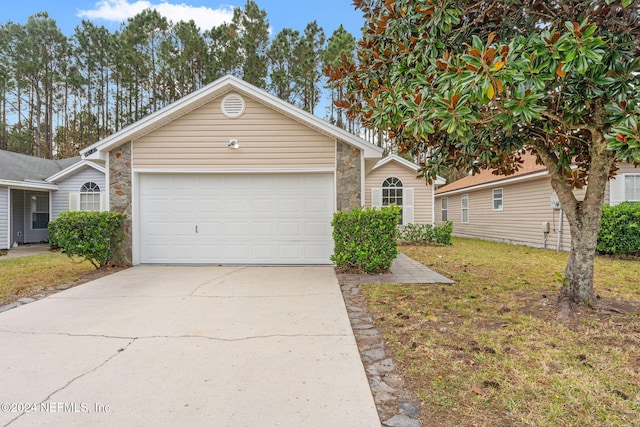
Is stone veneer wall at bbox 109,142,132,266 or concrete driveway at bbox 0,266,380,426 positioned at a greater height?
stone veneer wall at bbox 109,142,132,266

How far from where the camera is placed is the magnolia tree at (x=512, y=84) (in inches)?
109

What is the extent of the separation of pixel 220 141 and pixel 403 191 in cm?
885

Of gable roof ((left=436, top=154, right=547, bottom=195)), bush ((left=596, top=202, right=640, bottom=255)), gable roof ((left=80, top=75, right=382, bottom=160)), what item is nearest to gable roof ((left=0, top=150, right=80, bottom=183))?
gable roof ((left=80, top=75, right=382, bottom=160))

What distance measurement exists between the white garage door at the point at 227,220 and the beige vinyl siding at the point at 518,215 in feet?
27.8

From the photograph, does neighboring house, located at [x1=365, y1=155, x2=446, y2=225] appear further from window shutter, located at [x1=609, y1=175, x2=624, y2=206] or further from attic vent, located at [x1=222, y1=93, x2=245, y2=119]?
attic vent, located at [x1=222, y1=93, x2=245, y2=119]

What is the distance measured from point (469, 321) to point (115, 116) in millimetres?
25043

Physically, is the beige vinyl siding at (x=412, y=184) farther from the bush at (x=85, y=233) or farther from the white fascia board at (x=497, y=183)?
the bush at (x=85, y=233)

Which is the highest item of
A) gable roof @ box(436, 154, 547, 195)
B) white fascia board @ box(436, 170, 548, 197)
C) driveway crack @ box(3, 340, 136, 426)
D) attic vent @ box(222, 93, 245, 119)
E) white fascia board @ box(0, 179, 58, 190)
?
attic vent @ box(222, 93, 245, 119)

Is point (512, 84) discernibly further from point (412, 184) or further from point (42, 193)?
point (42, 193)

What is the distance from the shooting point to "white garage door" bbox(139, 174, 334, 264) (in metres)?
7.41

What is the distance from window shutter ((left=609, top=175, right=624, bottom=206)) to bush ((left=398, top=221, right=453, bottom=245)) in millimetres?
4859

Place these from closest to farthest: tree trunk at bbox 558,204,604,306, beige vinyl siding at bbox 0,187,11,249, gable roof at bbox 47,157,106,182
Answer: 1. tree trunk at bbox 558,204,604,306
2. beige vinyl siding at bbox 0,187,11,249
3. gable roof at bbox 47,157,106,182

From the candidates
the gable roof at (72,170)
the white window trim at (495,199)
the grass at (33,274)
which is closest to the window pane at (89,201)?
the gable roof at (72,170)

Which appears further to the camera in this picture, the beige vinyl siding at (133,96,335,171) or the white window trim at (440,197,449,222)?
the white window trim at (440,197,449,222)
